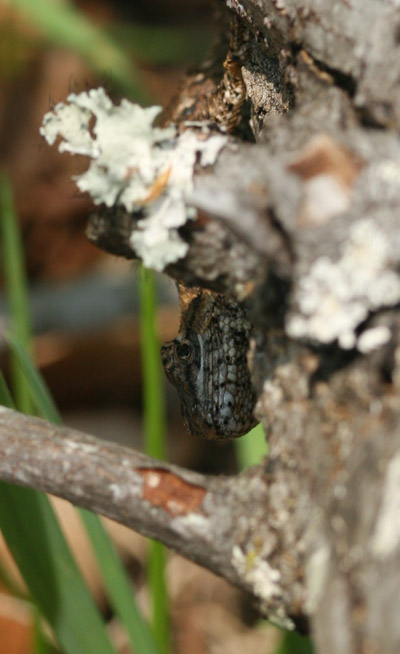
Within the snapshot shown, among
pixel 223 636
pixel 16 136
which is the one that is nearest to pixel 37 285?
pixel 16 136

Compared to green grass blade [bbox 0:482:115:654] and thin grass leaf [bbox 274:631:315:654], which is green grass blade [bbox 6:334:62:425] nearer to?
green grass blade [bbox 0:482:115:654]

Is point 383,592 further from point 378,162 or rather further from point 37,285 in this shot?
point 37,285

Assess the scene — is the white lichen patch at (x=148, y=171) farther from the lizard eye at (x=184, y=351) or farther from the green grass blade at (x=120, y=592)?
the green grass blade at (x=120, y=592)

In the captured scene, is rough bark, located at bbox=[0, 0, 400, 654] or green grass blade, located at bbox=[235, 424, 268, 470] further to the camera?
green grass blade, located at bbox=[235, 424, 268, 470]

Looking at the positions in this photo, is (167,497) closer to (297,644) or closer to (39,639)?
(297,644)

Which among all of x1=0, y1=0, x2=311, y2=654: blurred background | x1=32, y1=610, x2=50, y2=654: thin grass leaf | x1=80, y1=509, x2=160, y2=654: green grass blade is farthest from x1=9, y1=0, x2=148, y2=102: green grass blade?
x1=80, y1=509, x2=160, y2=654: green grass blade

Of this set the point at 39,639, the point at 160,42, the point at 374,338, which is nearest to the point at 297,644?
the point at 39,639
